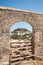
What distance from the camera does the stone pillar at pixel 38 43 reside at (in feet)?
30.5

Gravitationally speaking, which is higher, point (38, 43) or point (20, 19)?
point (20, 19)

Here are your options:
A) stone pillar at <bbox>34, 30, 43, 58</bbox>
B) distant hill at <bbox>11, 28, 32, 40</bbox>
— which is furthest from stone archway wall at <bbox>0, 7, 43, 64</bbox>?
distant hill at <bbox>11, 28, 32, 40</bbox>

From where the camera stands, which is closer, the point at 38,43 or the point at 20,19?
the point at 20,19

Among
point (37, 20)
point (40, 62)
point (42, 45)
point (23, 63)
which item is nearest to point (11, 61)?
point (23, 63)

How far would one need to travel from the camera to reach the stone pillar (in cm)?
930

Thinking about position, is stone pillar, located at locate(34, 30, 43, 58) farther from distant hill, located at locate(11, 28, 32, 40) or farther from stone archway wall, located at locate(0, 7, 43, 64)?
distant hill, located at locate(11, 28, 32, 40)

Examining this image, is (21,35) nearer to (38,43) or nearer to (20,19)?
(38,43)

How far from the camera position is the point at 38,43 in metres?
9.38

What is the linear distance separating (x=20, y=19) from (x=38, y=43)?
237 cm

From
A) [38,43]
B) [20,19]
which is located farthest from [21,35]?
[20,19]

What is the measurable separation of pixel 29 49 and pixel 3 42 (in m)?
2.41

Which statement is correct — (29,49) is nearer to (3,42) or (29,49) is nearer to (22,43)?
(22,43)

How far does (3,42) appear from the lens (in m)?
8.02

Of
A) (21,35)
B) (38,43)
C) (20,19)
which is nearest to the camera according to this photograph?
(20,19)
